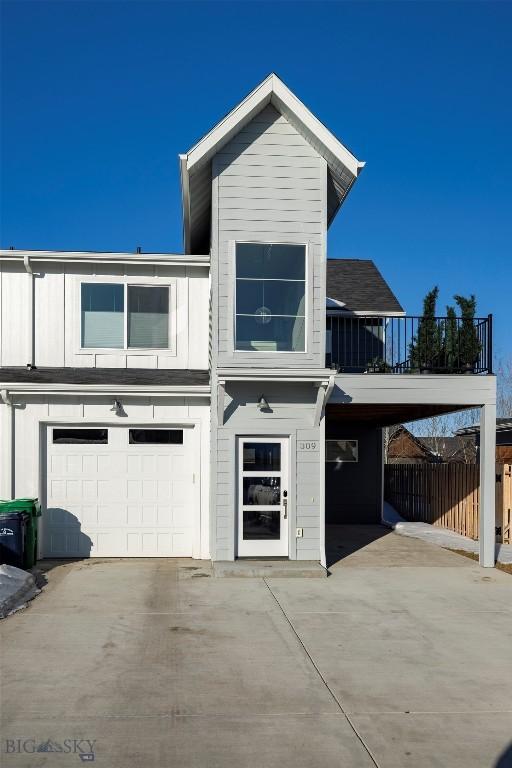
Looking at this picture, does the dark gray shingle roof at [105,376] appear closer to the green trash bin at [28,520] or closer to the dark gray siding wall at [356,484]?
the green trash bin at [28,520]

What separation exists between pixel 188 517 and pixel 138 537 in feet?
3.05

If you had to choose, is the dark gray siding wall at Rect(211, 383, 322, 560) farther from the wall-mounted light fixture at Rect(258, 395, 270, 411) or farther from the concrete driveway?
the concrete driveway

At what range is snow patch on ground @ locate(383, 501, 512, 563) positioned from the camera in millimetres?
14578

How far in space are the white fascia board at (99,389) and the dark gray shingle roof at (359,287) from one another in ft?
22.0

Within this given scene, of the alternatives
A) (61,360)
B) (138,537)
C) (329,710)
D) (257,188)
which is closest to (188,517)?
(138,537)

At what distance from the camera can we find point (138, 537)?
503 inches

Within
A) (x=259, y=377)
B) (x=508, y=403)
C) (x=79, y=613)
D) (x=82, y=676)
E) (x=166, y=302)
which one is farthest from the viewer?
A: (x=508, y=403)

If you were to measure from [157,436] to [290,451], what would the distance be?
99.7 inches

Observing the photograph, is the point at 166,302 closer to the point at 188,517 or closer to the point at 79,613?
the point at 188,517

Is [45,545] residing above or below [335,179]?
below

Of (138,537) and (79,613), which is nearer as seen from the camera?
(79,613)

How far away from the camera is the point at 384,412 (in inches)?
603

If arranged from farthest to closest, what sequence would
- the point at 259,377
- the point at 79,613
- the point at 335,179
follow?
the point at 335,179 → the point at 259,377 → the point at 79,613

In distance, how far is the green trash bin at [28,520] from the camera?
11.5 metres
